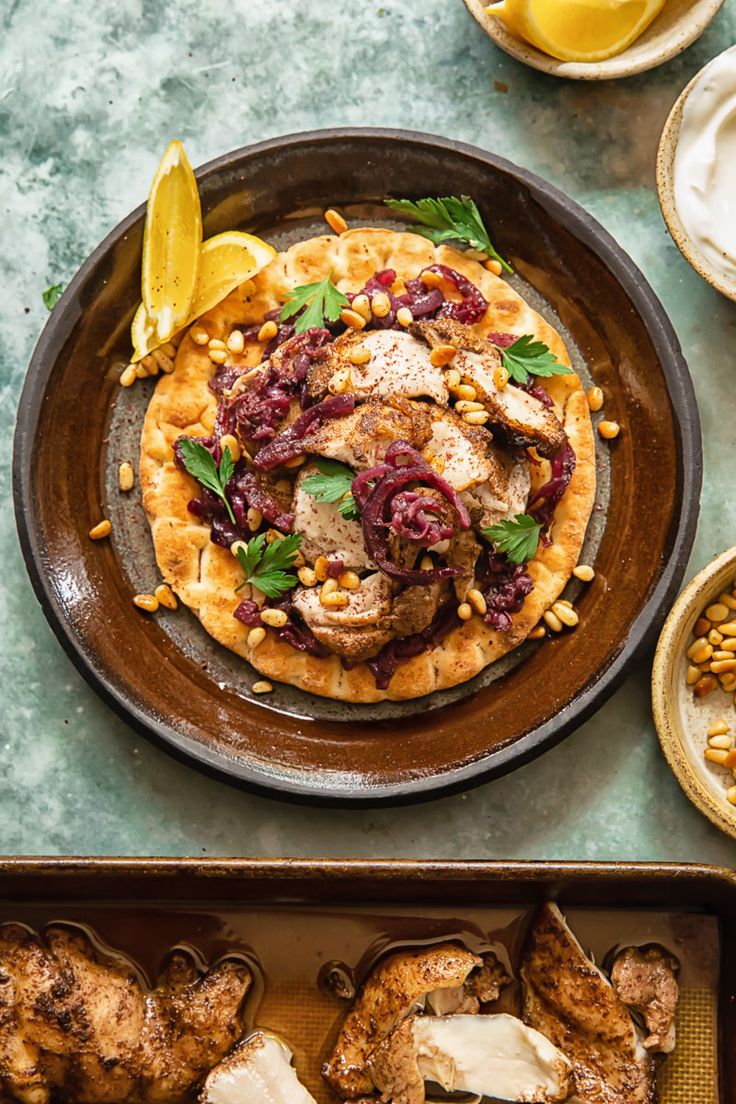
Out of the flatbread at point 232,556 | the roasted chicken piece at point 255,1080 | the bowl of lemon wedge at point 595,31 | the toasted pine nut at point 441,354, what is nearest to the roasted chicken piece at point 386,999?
the roasted chicken piece at point 255,1080

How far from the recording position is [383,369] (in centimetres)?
564

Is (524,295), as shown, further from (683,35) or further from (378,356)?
(683,35)

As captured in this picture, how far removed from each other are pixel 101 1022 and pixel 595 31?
5.21 metres

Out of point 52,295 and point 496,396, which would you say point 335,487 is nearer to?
point 496,396

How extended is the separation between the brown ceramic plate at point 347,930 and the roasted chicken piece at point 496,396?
2.04 metres

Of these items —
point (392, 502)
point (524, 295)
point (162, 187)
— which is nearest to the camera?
point (392, 502)

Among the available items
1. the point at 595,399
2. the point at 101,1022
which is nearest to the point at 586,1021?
the point at 101,1022

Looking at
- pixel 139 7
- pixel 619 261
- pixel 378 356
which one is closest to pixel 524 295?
pixel 619 261

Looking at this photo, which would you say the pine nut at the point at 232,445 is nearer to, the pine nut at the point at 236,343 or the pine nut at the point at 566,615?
the pine nut at the point at 236,343

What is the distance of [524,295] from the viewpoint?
244 inches

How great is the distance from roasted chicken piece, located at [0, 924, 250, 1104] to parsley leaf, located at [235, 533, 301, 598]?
68.4 inches

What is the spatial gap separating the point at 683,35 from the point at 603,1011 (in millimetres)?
4657

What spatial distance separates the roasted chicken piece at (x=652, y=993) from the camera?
550 cm

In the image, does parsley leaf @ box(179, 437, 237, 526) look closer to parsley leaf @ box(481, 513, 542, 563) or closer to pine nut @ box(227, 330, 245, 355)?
pine nut @ box(227, 330, 245, 355)
